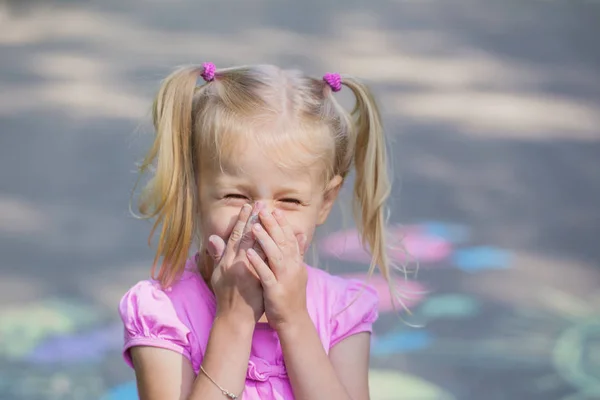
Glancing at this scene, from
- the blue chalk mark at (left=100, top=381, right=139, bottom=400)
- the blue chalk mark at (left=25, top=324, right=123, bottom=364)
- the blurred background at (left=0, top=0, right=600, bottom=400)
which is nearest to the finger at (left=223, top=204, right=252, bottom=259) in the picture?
the blurred background at (left=0, top=0, right=600, bottom=400)

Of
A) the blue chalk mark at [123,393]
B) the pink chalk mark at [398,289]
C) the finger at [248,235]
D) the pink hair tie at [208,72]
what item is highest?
the pink chalk mark at [398,289]

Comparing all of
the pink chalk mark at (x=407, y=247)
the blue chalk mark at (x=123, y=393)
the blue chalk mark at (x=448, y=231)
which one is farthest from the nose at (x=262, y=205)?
the blue chalk mark at (x=448, y=231)

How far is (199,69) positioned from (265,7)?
2.19 metres

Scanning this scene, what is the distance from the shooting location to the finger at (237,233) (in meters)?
1.25

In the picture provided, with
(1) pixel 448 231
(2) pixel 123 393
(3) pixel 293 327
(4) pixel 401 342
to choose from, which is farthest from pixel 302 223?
(1) pixel 448 231

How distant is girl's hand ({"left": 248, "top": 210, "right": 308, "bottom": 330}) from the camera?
1240 mm

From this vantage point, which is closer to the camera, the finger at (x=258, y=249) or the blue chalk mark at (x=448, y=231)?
the finger at (x=258, y=249)

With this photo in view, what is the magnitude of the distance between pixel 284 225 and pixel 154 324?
221 mm

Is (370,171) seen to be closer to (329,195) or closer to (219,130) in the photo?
(329,195)

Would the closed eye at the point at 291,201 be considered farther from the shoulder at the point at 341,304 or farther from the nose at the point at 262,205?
the shoulder at the point at 341,304

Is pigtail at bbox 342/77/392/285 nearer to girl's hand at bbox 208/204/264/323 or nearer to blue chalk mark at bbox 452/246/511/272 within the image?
girl's hand at bbox 208/204/264/323

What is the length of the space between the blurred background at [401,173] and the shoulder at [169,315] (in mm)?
479

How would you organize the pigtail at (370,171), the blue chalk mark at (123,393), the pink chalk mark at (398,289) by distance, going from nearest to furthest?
1. the pigtail at (370,171)
2. the blue chalk mark at (123,393)
3. the pink chalk mark at (398,289)

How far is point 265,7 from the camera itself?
11.6ft
